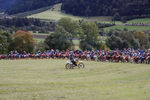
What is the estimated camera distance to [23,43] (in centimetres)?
6506

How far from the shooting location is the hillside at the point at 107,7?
454 feet

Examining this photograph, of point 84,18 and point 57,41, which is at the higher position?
point 84,18

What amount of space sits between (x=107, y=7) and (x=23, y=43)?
94257 mm

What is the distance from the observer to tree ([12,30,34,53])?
63625 mm

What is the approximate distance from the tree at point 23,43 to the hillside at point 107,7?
82.0 m

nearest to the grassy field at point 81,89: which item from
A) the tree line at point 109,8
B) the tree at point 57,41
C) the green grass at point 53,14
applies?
the tree at point 57,41

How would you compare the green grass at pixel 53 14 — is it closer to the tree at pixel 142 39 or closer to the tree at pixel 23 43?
the tree at pixel 142 39

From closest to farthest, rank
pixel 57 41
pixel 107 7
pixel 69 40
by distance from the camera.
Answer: pixel 57 41 → pixel 69 40 → pixel 107 7

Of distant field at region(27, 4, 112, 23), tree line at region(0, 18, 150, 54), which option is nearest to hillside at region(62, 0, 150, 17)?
distant field at region(27, 4, 112, 23)

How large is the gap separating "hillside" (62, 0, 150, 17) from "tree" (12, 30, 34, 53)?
8196cm

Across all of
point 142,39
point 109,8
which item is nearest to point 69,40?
point 142,39

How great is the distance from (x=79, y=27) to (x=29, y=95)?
62.2 metres

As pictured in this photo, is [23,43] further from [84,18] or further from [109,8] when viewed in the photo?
[84,18]

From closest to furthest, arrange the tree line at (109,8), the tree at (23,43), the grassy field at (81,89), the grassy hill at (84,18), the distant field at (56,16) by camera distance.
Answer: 1. the grassy field at (81,89)
2. the tree at (23,43)
3. the grassy hill at (84,18)
4. the tree line at (109,8)
5. the distant field at (56,16)
